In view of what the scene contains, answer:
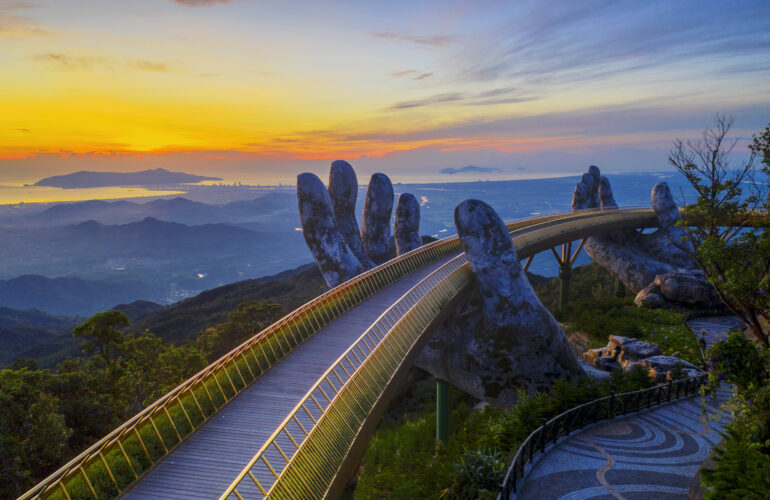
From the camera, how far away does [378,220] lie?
43406 mm

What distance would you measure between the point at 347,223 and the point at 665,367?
27.2m

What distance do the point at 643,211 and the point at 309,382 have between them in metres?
56.2

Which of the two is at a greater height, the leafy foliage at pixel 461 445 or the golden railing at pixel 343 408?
the golden railing at pixel 343 408

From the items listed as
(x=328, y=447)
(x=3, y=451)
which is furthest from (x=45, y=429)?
(x=328, y=447)

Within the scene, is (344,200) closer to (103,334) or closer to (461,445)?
(103,334)

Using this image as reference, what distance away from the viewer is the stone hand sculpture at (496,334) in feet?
85.9

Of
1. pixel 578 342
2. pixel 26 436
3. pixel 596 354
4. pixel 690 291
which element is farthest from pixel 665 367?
pixel 26 436

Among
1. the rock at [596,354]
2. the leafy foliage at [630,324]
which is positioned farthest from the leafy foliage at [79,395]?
the leafy foliage at [630,324]

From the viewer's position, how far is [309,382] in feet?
53.0

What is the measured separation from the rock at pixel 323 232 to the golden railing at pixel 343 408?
11528 mm

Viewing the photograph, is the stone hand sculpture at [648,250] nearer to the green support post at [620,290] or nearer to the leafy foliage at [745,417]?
the green support post at [620,290]

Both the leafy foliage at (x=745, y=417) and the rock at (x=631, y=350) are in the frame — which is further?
the rock at (x=631, y=350)

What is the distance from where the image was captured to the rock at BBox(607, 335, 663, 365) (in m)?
27.5

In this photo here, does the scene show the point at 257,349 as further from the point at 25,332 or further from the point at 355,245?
the point at 25,332
